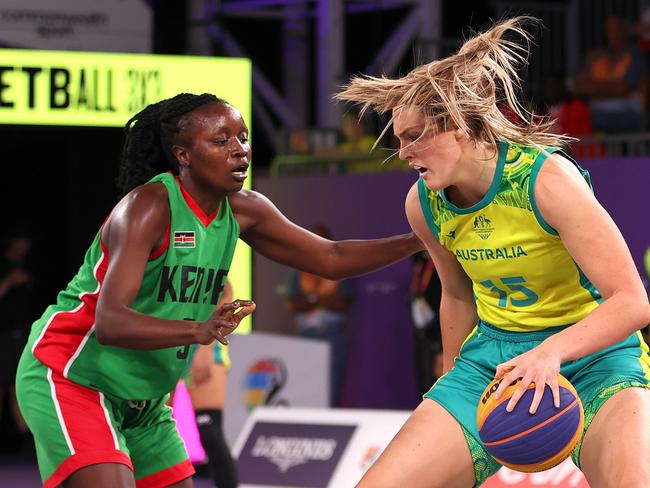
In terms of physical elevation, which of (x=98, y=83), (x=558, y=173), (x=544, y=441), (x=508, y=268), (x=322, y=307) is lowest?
(x=322, y=307)

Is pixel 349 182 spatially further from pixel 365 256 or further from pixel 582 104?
pixel 365 256

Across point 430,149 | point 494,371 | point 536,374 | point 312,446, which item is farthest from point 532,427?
point 312,446

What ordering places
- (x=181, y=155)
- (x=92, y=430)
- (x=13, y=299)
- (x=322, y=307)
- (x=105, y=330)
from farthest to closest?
(x=322, y=307) < (x=13, y=299) < (x=181, y=155) < (x=92, y=430) < (x=105, y=330)

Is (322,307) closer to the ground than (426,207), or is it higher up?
closer to the ground

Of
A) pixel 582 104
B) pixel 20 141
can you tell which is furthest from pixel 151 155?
pixel 20 141

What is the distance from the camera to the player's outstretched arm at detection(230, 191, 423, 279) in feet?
14.5

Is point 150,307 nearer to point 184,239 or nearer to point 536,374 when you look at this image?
point 184,239

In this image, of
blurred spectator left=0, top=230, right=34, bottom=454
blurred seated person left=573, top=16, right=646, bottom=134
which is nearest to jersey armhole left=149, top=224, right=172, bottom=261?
blurred seated person left=573, top=16, right=646, bottom=134

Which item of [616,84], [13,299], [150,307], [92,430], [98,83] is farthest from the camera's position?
[13,299]

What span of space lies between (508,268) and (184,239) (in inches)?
40.2

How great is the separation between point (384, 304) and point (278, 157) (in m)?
1.89

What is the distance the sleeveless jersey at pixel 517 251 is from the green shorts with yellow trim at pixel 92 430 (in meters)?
1.14

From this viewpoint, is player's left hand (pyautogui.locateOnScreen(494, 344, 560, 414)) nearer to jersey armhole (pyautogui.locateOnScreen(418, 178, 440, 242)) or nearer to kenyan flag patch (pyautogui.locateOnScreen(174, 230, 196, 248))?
jersey armhole (pyautogui.locateOnScreen(418, 178, 440, 242))

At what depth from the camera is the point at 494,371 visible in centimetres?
391
